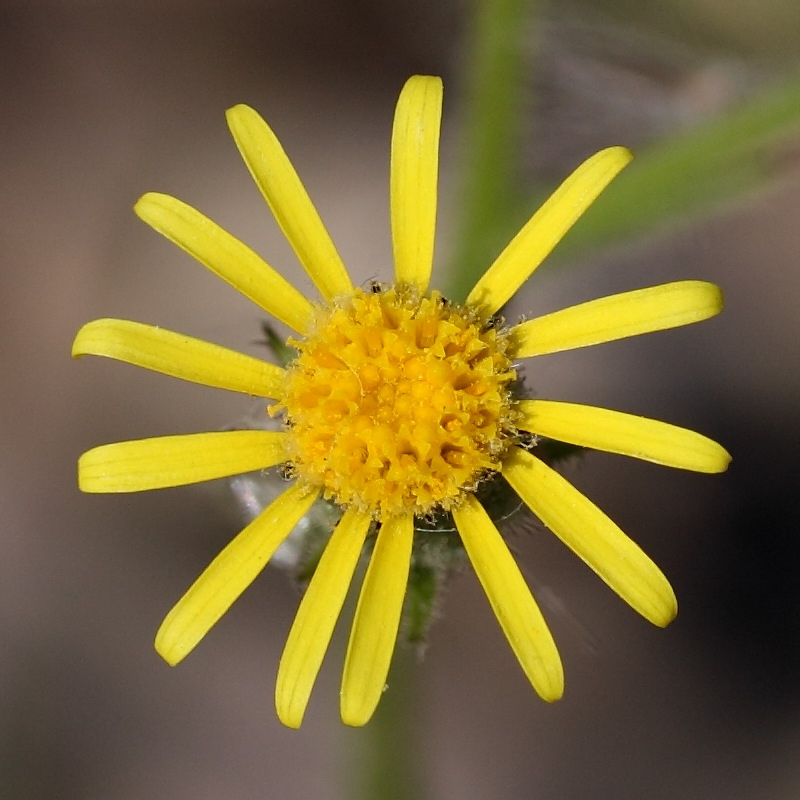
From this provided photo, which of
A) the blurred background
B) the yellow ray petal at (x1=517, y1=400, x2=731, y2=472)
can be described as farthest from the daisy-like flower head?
the blurred background

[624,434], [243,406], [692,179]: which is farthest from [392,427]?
[243,406]

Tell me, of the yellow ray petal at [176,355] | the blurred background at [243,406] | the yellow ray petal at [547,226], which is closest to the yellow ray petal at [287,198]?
the yellow ray petal at [176,355]

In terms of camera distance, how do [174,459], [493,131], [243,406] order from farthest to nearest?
[243,406] → [493,131] → [174,459]

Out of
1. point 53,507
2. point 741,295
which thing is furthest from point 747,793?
point 53,507

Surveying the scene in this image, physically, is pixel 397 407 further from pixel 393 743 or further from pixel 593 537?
pixel 393 743

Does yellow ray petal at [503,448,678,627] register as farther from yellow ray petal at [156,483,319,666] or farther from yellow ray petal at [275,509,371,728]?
yellow ray petal at [156,483,319,666]
